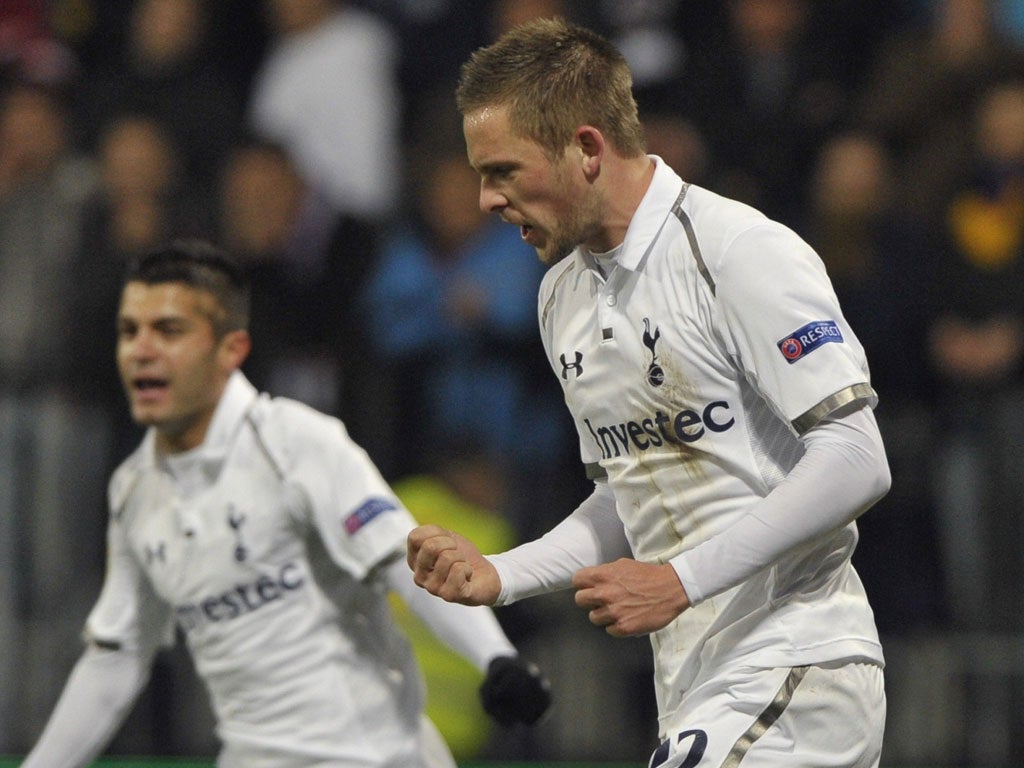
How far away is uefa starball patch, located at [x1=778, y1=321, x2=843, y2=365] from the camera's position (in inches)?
130

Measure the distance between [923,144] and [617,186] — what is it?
183 inches

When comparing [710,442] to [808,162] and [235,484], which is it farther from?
[808,162]

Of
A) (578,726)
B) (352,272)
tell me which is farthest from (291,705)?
(352,272)

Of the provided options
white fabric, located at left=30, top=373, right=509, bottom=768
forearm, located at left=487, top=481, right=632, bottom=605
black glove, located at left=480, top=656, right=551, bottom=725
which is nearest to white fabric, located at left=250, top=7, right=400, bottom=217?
white fabric, located at left=30, top=373, right=509, bottom=768

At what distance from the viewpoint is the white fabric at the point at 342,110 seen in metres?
8.74

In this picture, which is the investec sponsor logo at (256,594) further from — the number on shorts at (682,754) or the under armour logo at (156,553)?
the number on shorts at (682,754)

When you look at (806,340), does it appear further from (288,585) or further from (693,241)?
(288,585)

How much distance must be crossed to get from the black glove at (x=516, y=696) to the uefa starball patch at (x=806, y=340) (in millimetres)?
1436

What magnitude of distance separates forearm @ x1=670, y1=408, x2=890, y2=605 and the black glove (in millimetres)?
1250

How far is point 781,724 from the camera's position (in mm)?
3436

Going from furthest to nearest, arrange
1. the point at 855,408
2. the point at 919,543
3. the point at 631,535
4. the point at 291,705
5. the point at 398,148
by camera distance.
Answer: the point at 398,148 → the point at 919,543 → the point at 291,705 → the point at 631,535 → the point at 855,408

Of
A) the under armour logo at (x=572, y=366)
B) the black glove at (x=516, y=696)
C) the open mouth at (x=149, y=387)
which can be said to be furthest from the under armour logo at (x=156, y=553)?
the under armour logo at (x=572, y=366)

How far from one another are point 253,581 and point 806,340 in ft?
6.99

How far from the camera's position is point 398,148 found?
878 centimetres
